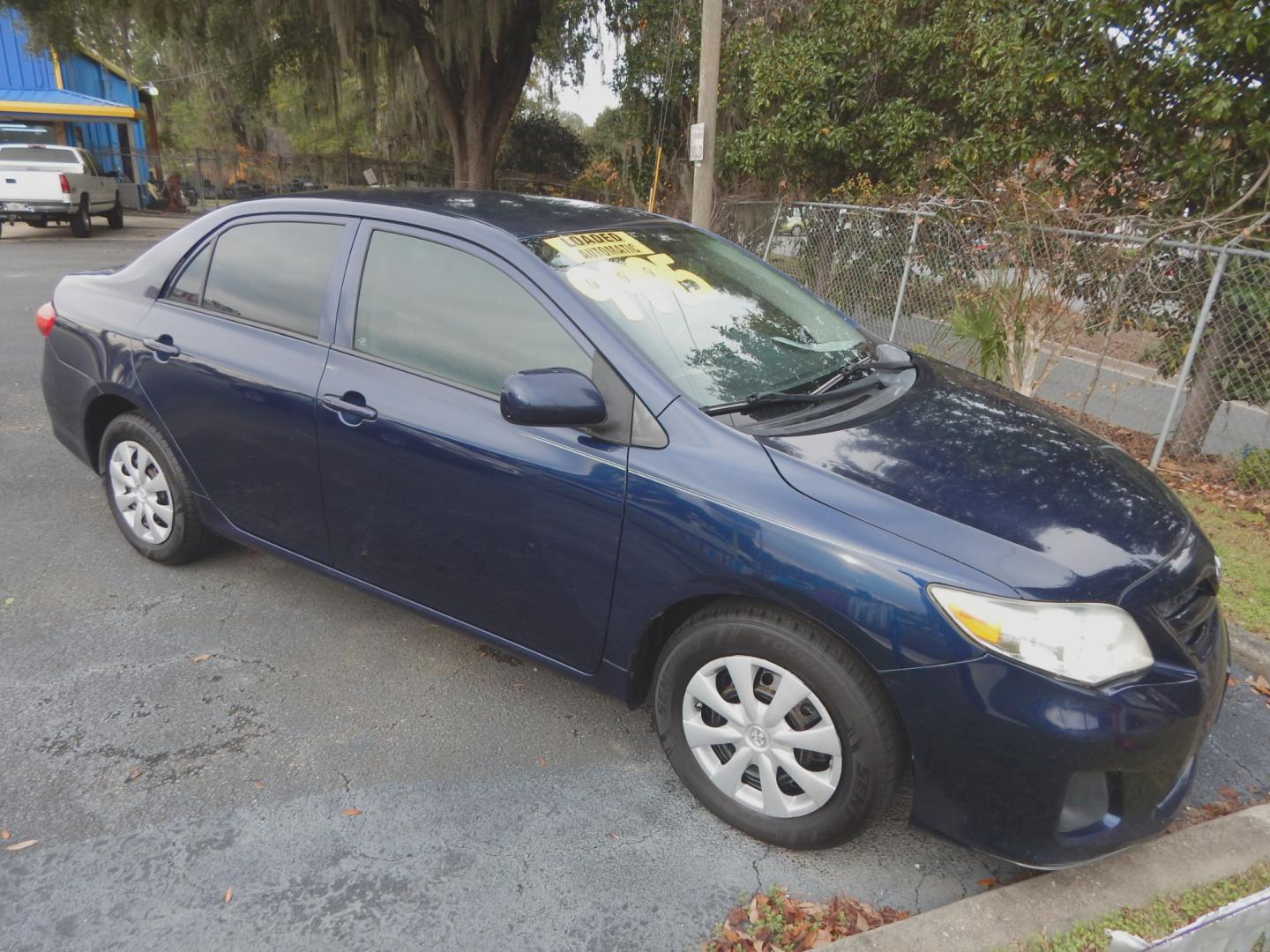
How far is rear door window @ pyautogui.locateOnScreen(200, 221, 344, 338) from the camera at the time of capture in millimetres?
3223

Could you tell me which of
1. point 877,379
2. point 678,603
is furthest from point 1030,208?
point 678,603

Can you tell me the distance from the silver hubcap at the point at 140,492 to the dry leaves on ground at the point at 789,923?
2.92 m

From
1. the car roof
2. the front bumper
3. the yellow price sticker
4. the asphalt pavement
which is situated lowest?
the asphalt pavement

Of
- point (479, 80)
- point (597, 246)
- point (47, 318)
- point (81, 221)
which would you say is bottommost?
point (81, 221)

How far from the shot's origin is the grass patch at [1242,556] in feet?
12.7

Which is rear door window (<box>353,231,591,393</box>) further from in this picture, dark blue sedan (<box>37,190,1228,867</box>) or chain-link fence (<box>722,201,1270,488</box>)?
chain-link fence (<box>722,201,1270,488</box>)

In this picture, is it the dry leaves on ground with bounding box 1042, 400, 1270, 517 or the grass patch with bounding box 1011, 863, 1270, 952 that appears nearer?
the grass patch with bounding box 1011, 863, 1270, 952

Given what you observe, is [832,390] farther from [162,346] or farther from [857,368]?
[162,346]

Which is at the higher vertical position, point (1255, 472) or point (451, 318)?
point (451, 318)

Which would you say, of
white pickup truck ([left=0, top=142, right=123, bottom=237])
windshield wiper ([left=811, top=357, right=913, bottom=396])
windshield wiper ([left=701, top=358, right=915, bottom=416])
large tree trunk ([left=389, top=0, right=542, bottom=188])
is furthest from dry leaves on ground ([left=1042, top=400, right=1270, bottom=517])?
white pickup truck ([left=0, top=142, right=123, bottom=237])

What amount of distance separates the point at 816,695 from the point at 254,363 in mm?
2329

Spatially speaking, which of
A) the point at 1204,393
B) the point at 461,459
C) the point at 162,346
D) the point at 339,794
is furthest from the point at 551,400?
the point at 1204,393

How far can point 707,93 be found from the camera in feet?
28.9

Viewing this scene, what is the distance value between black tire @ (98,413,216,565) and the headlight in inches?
121
